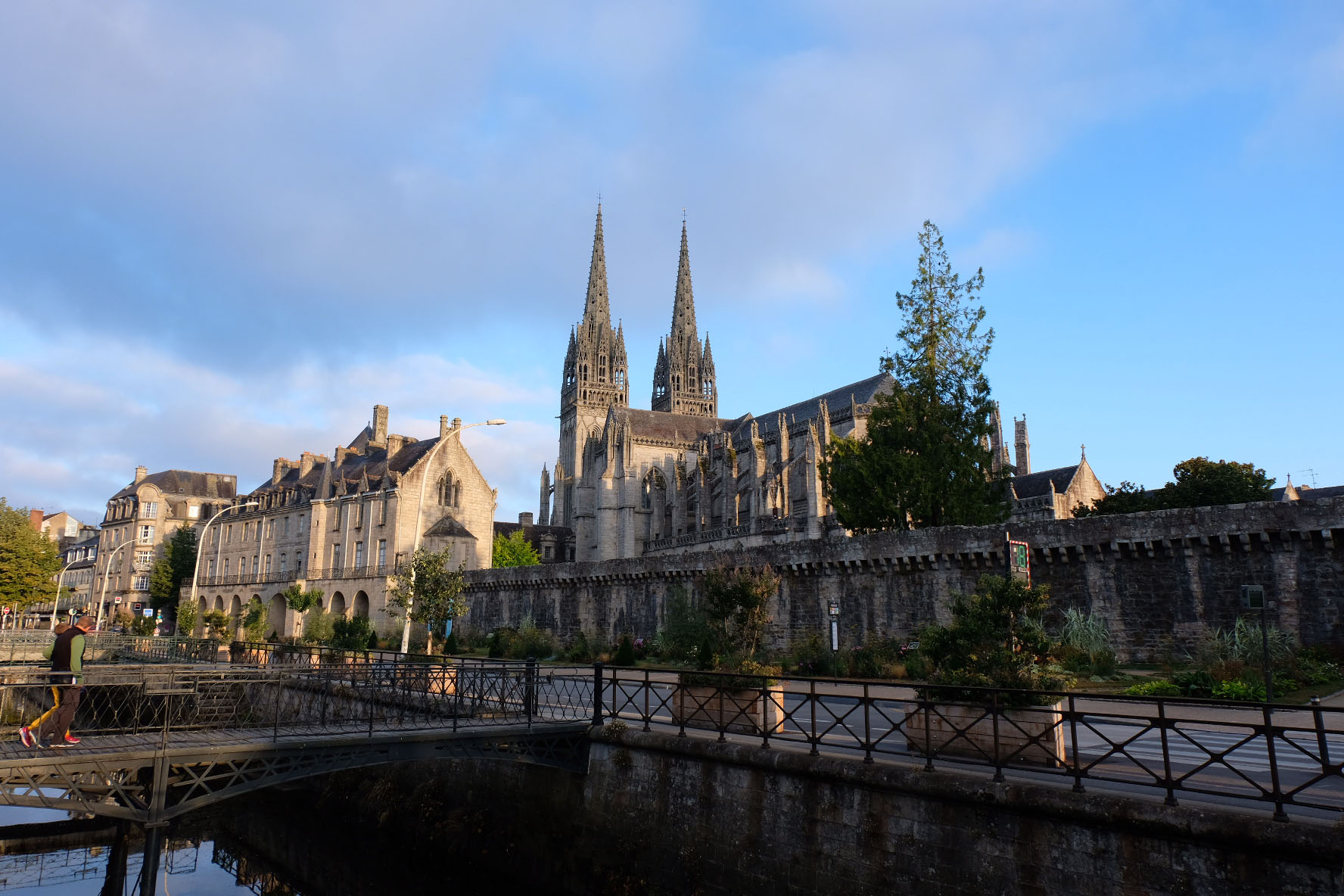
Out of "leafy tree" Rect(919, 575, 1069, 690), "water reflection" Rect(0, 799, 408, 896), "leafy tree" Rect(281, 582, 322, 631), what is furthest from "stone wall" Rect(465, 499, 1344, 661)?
"leafy tree" Rect(281, 582, 322, 631)

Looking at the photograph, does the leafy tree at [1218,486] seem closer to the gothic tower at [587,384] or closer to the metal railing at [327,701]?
the metal railing at [327,701]

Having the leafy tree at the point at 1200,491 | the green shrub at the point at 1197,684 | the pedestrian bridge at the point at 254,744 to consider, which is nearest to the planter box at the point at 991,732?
the pedestrian bridge at the point at 254,744

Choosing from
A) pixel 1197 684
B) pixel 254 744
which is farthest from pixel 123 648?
pixel 1197 684

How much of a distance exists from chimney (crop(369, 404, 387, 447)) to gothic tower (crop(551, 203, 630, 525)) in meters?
34.4

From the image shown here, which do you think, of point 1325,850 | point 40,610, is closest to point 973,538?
point 1325,850

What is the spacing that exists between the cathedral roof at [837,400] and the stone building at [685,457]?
0.13m

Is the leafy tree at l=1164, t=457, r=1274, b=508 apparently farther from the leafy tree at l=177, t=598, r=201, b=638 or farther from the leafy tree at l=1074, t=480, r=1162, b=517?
the leafy tree at l=177, t=598, r=201, b=638

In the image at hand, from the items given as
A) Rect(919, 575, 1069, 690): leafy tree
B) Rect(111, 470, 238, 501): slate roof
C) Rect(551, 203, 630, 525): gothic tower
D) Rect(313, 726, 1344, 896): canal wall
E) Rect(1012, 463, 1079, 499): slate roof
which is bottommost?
Rect(313, 726, 1344, 896): canal wall

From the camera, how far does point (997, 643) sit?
12.5 meters

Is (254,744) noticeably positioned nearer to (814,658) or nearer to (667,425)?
(814,658)

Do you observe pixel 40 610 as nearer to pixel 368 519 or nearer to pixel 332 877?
pixel 368 519

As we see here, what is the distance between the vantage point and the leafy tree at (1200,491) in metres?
44.8

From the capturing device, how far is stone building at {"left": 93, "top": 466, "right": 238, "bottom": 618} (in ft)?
243

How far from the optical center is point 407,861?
53.9 ft
